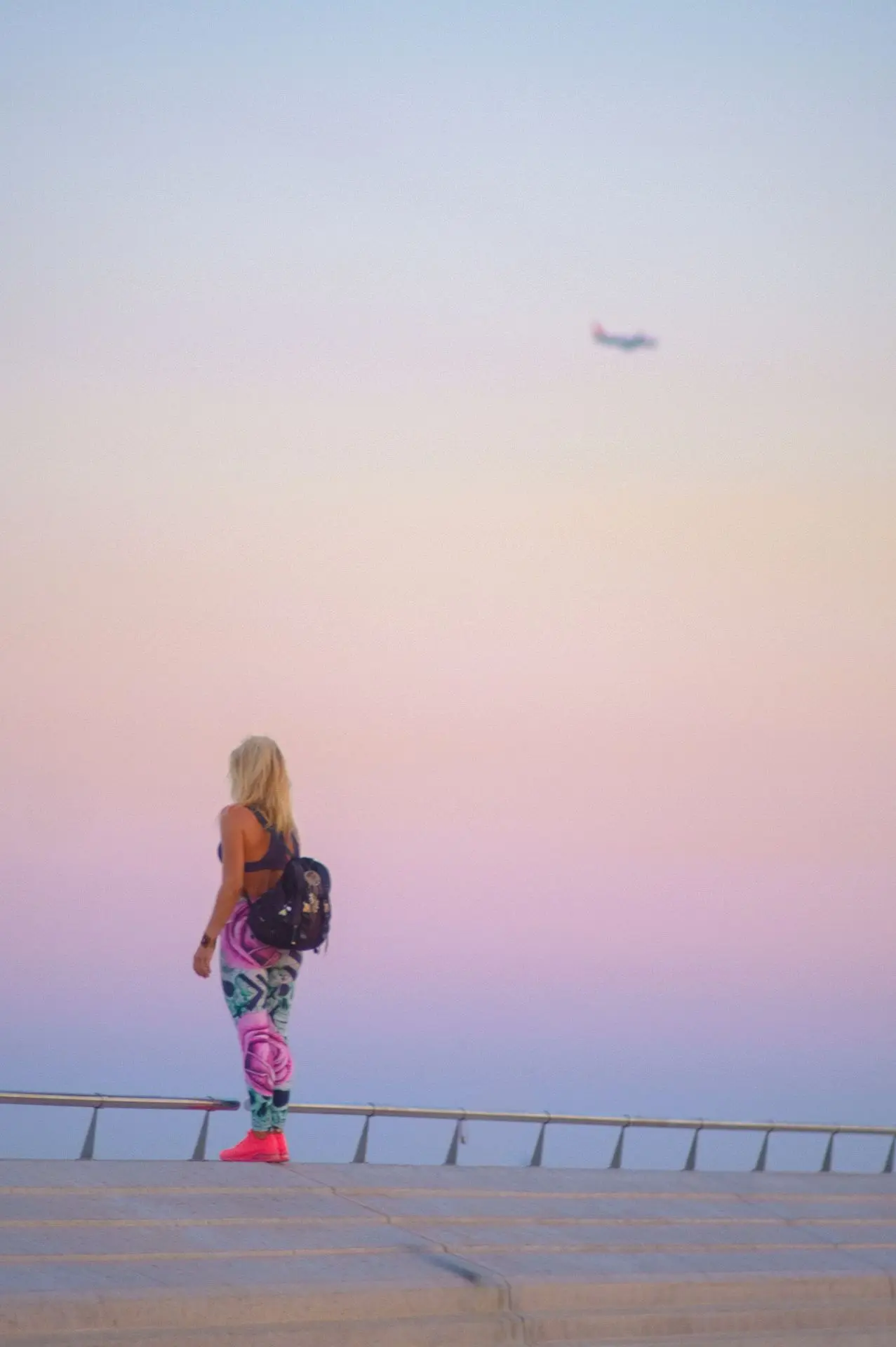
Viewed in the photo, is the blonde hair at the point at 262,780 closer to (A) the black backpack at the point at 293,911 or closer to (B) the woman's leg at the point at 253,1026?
(A) the black backpack at the point at 293,911

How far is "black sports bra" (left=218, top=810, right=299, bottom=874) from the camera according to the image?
27.9ft

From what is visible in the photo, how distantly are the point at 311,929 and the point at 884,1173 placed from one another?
614 centimetres

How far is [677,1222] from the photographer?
363 inches

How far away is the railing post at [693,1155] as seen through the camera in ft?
37.0

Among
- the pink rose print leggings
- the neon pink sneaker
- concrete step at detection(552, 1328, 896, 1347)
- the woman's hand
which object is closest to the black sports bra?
the pink rose print leggings

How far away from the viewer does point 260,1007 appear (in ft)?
28.3

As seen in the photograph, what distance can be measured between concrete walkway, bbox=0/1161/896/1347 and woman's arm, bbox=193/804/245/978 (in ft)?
3.24

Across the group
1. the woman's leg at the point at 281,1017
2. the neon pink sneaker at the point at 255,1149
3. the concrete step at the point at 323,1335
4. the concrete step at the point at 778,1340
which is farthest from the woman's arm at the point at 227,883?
the concrete step at the point at 778,1340

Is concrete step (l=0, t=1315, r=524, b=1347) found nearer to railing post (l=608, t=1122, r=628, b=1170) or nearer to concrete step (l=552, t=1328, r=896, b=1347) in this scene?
concrete step (l=552, t=1328, r=896, b=1347)

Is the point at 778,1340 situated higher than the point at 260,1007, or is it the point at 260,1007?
the point at 260,1007

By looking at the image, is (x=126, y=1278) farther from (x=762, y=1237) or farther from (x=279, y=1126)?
(x=762, y=1237)

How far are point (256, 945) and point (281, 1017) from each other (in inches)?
16.3

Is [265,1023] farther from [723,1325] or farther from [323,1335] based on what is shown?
[723,1325]

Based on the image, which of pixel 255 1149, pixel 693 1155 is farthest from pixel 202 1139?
pixel 693 1155
